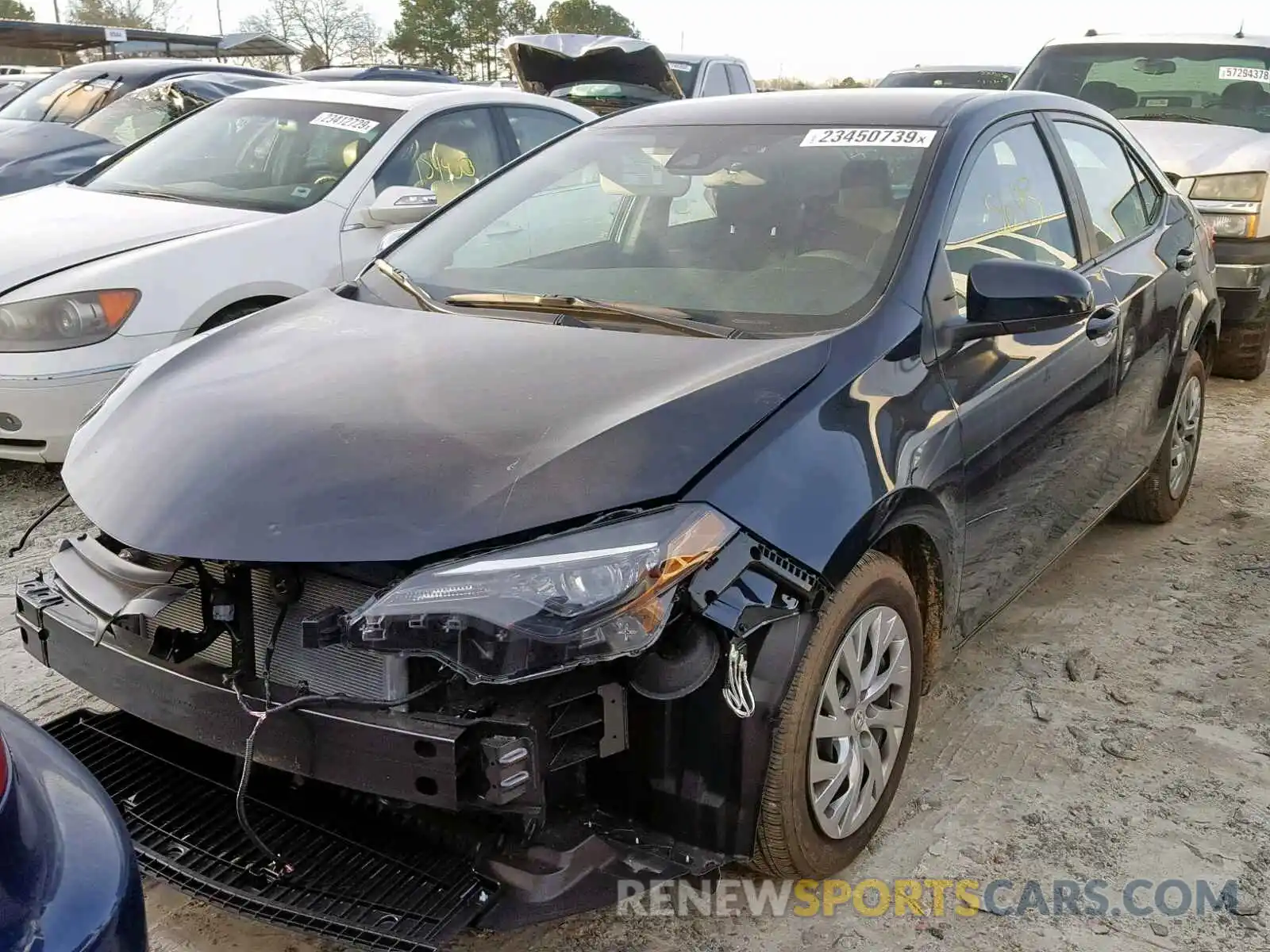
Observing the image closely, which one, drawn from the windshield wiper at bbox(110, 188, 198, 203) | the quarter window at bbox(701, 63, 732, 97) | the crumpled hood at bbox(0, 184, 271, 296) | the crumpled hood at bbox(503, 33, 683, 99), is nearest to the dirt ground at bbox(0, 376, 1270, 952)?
the crumpled hood at bbox(0, 184, 271, 296)

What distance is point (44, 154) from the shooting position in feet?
25.7

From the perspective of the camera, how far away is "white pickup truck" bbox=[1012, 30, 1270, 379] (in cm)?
657

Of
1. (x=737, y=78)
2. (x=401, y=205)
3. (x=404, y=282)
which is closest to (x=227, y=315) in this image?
(x=401, y=205)

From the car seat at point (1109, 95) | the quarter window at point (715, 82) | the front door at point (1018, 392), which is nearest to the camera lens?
the front door at point (1018, 392)

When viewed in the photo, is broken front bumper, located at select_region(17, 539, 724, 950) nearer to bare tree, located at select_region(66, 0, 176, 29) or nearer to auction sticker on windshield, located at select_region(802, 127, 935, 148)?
auction sticker on windshield, located at select_region(802, 127, 935, 148)

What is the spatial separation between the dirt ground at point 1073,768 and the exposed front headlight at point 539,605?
0.77 m

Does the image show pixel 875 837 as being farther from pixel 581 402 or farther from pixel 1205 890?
pixel 581 402

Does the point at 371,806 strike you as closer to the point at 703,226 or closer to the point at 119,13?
the point at 703,226

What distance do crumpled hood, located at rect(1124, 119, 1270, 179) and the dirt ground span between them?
2985 mm

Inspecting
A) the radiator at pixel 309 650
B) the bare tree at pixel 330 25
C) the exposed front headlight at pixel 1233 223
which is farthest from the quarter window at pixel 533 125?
the bare tree at pixel 330 25

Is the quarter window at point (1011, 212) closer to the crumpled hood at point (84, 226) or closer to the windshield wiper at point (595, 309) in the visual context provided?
the windshield wiper at point (595, 309)

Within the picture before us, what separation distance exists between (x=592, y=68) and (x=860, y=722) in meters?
7.63

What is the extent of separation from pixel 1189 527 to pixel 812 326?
280 cm

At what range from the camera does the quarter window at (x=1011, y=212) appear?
2977mm
